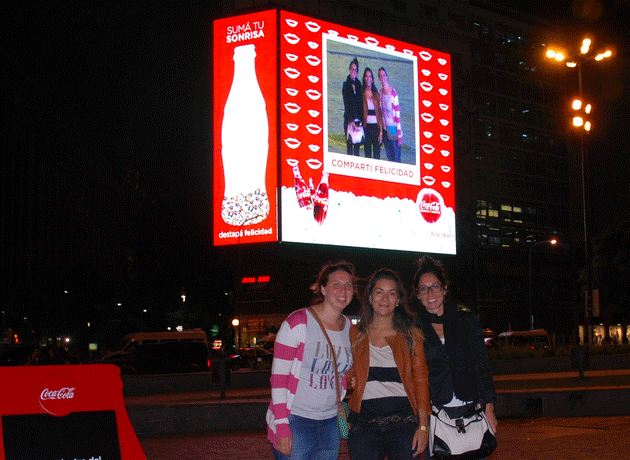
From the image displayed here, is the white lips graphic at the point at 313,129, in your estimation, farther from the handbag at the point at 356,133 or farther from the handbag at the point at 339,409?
the handbag at the point at 339,409

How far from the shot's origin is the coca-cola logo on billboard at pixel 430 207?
35.9m

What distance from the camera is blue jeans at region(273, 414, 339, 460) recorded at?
14.6 feet

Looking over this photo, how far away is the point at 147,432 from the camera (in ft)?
39.3

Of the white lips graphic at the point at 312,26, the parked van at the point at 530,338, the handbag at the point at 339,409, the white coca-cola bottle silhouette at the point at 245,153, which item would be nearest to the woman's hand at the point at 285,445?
the handbag at the point at 339,409

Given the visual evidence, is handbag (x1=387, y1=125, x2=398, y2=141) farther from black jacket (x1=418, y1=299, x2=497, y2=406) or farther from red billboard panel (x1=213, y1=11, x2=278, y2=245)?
black jacket (x1=418, y1=299, x2=497, y2=406)

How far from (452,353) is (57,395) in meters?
2.94

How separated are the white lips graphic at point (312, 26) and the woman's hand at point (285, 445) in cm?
3247

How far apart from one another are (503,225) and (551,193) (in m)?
9.05

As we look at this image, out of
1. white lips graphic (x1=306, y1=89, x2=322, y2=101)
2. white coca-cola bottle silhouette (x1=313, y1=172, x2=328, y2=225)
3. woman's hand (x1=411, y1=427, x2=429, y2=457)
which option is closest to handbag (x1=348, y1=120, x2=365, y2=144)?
white lips graphic (x1=306, y1=89, x2=322, y2=101)

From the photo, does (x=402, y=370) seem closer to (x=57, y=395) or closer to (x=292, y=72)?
(x=57, y=395)

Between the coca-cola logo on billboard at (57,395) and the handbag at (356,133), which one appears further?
the handbag at (356,133)

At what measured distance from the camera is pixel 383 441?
15.8 ft

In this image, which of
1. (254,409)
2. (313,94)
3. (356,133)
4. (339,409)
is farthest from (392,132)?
(339,409)

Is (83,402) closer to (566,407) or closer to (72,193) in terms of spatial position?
(566,407)
